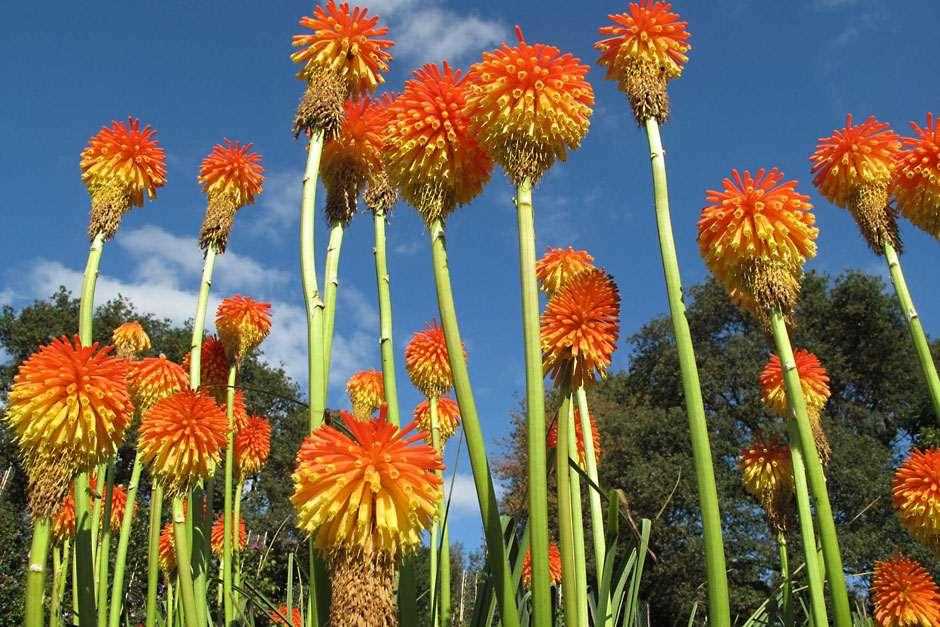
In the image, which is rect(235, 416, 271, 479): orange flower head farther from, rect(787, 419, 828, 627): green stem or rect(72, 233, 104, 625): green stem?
→ rect(787, 419, 828, 627): green stem

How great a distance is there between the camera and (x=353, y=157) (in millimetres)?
4234

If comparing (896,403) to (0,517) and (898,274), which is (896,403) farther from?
(0,517)

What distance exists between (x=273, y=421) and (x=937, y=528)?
110ft

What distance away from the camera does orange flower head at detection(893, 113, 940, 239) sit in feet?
20.6

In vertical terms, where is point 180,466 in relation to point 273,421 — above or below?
below

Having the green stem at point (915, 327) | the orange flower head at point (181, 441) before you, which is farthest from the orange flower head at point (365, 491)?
the green stem at point (915, 327)

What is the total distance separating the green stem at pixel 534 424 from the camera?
2.59 m

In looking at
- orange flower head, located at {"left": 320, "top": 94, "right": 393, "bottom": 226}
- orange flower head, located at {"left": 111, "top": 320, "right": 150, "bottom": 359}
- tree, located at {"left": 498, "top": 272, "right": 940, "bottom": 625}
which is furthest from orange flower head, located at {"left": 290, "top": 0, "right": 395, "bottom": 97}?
tree, located at {"left": 498, "top": 272, "right": 940, "bottom": 625}

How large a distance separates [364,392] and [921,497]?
6.77 metres

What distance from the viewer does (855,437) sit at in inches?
1124

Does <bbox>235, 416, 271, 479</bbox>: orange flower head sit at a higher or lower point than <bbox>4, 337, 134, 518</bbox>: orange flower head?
higher

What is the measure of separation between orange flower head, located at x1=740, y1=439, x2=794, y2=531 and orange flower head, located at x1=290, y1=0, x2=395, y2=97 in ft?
18.5

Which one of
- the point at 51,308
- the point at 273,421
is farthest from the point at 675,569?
the point at 51,308

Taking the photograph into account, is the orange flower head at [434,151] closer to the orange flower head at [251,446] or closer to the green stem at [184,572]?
the green stem at [184,572]
